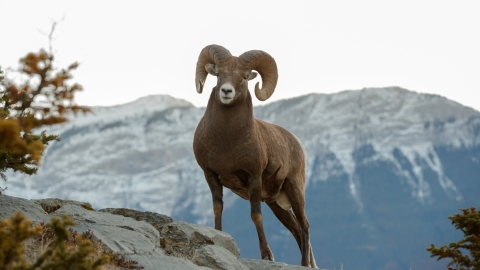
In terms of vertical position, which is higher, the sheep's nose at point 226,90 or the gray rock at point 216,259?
the sheep's nose at point 226,90

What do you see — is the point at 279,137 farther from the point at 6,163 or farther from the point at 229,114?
the point at 6,163

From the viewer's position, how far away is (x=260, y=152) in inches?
492

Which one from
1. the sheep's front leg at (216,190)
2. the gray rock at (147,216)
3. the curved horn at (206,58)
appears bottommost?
the gray rock at (147,216)

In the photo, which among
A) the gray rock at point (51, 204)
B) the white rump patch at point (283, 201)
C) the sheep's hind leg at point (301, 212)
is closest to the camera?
the gray rock at point (51, 204)

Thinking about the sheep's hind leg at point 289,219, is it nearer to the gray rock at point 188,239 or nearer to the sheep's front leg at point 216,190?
the sheep's front leg at point 216,190

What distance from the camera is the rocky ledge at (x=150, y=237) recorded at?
9.81 m

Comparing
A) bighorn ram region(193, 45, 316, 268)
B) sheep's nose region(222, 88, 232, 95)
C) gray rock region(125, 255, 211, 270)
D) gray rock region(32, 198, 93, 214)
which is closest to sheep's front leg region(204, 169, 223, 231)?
bighorn ram region(193, 45, 316, 268)


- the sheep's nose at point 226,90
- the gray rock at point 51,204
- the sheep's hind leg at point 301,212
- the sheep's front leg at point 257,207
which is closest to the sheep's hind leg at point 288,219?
the sheep's hind leg at point 301,212

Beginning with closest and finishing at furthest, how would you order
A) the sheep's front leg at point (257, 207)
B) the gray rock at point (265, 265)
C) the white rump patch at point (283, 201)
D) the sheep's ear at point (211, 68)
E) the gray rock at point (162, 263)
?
1. the gray rock at point (162, 263)
2. the gray rock at point (265, 265)
3. the sheep's front leg at point (257, 207)
4. the sheep's ear at point (211, 68)
5. the white rump patch at point (283, 201)

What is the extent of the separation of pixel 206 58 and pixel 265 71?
1.11m

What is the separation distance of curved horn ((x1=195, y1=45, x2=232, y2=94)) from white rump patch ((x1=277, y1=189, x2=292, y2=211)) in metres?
2.59

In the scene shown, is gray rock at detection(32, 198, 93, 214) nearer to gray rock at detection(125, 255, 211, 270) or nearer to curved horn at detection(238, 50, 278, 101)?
gray rock at detection(125, 255, 211, 270)

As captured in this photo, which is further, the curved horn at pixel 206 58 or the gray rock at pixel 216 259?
the curved horn at pixel 206 58

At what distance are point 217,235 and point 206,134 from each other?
179 cm
